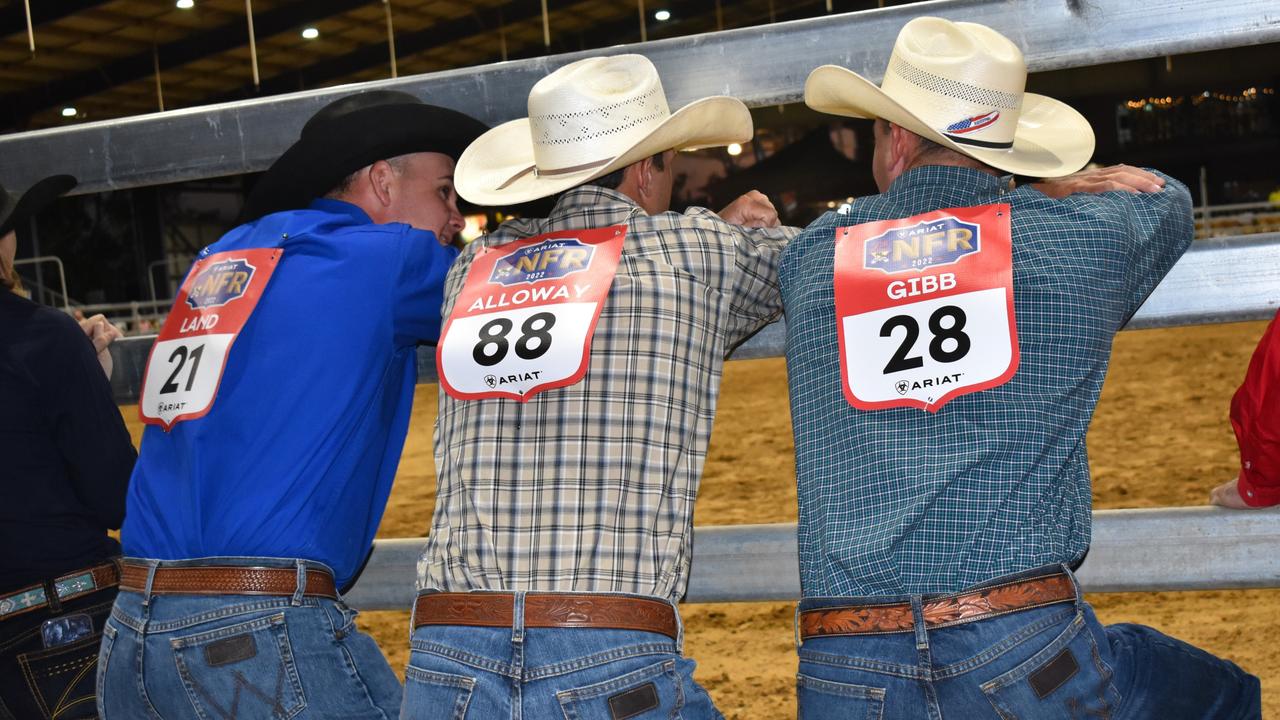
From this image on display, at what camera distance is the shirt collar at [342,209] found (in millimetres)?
2525

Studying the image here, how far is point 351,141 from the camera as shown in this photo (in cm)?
247

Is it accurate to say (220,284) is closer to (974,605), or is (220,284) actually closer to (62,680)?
(62,680)

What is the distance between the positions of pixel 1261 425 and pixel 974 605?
2.10 ft

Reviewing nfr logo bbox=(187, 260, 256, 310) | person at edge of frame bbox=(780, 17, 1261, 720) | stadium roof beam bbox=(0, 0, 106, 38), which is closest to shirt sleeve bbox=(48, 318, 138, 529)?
nfr logo bbox=(187, 260, 256, 310)

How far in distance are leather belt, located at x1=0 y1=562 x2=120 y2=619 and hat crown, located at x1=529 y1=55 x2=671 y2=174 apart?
1395 mm

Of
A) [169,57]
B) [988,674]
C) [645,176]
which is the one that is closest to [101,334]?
[645,176]

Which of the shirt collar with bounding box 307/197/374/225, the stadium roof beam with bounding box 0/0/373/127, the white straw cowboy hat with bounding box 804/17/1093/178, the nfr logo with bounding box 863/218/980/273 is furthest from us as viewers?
the stadium roof beam with bounding box 0/0/373/127

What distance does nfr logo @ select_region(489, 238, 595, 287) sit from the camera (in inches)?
81.9

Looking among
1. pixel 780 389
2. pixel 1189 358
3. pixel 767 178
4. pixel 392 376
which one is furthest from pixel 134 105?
pixel 392 376

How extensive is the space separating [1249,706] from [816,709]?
2.45 ft

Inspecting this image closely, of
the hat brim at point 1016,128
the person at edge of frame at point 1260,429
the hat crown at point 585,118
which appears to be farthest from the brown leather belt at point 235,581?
the person at edge of frame at point 1260,429

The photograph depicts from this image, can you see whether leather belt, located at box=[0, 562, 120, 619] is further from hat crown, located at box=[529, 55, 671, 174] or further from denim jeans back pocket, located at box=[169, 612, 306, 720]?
hat crown, located at box=[529, 55, 671, 174]

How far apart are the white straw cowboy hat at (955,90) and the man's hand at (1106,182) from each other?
3cm

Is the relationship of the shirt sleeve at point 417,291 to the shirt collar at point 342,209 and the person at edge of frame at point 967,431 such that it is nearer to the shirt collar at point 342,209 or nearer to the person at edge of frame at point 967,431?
the shirt collar at point 342,209
